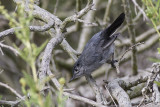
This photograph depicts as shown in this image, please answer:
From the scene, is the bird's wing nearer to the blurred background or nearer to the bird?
the bird

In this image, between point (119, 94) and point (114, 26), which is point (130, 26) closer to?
point (114, 26)

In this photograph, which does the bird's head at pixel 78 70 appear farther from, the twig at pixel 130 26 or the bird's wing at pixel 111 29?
the twig at pixel 130 26

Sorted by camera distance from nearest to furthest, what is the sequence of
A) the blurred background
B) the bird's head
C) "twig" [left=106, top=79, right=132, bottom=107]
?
"twig" [left=106, top=79, right=132, bottom=107] < the bird's head < the blurred background

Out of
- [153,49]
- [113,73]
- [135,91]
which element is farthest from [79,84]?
[135,91]

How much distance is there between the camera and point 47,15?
3197mm

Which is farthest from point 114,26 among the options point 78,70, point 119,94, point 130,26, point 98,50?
point 119,94

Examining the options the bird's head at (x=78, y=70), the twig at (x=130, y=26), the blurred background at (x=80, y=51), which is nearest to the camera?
the bird's head at (x=78, y=70)

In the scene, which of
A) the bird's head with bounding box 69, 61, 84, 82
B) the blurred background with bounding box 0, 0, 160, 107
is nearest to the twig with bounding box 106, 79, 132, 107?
the bird's head with bounding box 69, 61, 84, 82

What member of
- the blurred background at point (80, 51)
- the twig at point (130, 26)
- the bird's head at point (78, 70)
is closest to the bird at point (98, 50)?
the bird's head at point (78, 70)

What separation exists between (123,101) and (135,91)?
1051 mm

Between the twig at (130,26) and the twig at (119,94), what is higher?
the twig at (130,26)

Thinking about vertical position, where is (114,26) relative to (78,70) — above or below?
above

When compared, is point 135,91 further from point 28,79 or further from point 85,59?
point 28,79

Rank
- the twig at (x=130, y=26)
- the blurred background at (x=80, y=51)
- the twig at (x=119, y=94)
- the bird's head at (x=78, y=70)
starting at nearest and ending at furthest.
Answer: the twig at (x=119, y=94) < the bird's head at (x=78, y=70) < the twig at (x=130, y=26) < the blurred background at (x=80, y=51)
